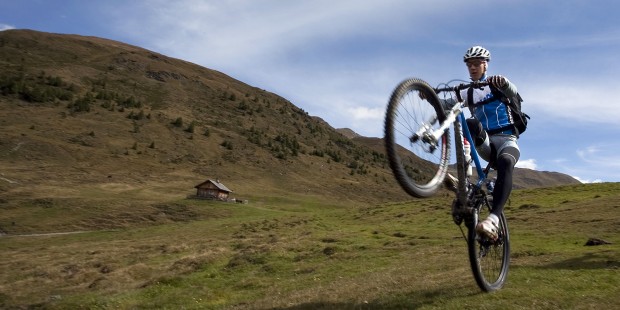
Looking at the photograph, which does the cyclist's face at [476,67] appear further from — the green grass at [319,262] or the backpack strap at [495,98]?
the green grass at [319,262]

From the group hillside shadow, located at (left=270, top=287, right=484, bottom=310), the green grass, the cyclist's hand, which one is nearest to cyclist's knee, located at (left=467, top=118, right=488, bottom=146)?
the cyclist's hand

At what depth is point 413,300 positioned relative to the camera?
10727 millimetres

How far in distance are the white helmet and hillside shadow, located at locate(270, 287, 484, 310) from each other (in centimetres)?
469

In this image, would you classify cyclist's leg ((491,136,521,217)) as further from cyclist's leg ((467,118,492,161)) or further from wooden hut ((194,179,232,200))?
wooden hut ((194,179,232,200))

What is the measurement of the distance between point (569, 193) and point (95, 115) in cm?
11394

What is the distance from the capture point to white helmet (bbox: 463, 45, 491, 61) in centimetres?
920

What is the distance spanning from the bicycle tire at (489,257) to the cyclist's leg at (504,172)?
0.43 metres

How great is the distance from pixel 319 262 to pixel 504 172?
815 inches

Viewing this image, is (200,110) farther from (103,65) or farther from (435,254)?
(435,254)

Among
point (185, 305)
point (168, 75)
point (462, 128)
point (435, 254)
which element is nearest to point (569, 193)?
point (435, 254)

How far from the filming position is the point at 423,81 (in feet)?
27.1

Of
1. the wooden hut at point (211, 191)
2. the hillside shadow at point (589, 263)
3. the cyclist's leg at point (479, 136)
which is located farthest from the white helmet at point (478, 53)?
the wooden hut at point (211, 191)

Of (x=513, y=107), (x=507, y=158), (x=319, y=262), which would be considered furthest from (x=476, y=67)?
(x=319, y=262)

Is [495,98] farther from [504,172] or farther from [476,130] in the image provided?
[504,172]
